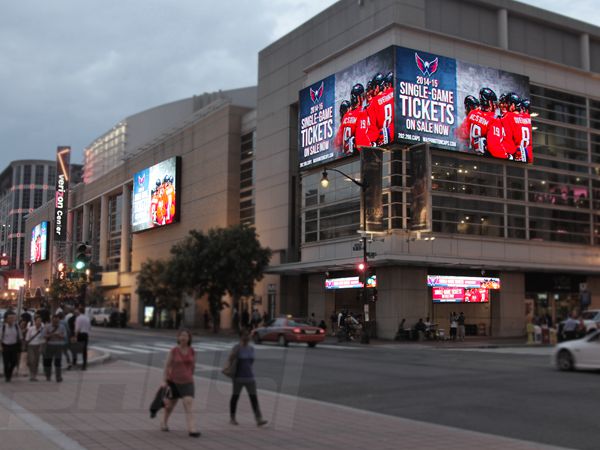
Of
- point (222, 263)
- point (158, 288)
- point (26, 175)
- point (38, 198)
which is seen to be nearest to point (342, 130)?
point (222, 263)

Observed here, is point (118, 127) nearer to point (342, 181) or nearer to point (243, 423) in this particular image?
point (342, 181)

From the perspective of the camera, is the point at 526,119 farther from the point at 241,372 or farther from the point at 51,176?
the point at 51,176

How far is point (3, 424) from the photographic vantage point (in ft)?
32.9

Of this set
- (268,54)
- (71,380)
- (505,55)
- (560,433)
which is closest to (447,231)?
(505,55)

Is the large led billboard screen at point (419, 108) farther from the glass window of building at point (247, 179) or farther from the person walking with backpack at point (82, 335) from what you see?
the person walking with backpack at point (82, 335)

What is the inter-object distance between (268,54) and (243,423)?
49.2 meters

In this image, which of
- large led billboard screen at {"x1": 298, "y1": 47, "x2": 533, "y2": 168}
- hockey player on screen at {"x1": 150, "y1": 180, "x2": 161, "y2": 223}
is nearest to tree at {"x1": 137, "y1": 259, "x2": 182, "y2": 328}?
hockey player on screen at {"x1": 150, "y1": 180, "x2": 161, "y2": 223}

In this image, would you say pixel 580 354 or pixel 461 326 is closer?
pixel 580 354

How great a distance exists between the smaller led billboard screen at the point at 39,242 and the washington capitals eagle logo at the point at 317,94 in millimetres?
42976

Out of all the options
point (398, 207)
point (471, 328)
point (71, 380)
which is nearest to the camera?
point (71, 380)

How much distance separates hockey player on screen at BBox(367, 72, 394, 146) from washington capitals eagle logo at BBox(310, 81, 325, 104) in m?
5.60

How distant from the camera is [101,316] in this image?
63.9 meters

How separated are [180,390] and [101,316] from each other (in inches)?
2251

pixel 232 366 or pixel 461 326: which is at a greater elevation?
pixel 232 366
